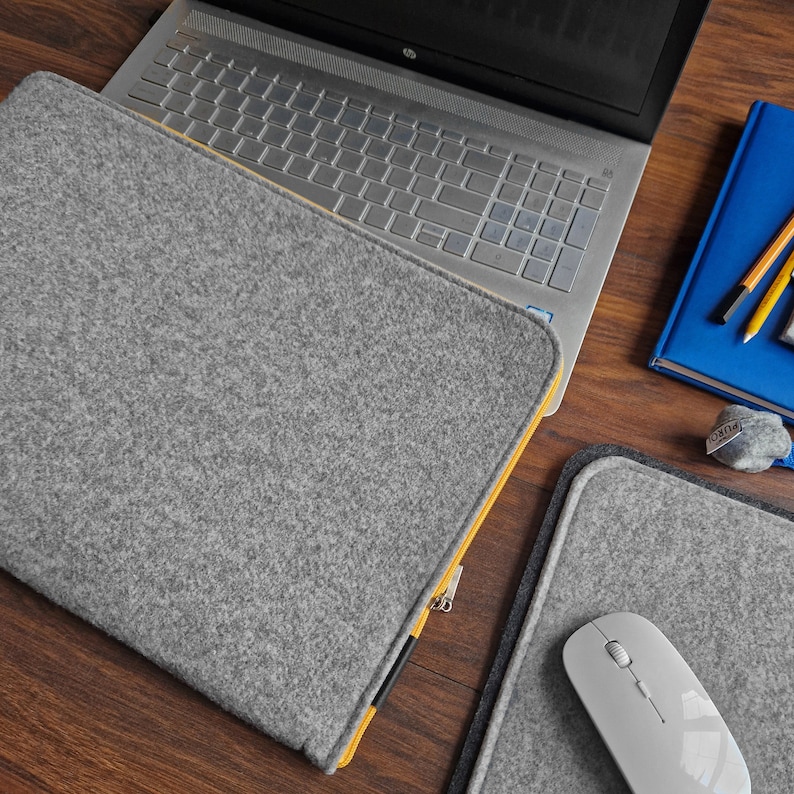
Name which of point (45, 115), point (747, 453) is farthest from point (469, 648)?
point (45, 115)

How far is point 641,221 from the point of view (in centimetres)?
55

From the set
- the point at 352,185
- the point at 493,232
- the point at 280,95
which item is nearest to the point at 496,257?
the point at 493,232

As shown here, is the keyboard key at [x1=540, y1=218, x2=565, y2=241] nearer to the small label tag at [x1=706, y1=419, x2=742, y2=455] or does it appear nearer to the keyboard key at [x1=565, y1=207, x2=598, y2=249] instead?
the keyboard key at [x1=565, y1=207, x2=598, y2=249]

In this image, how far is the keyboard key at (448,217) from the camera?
53cm

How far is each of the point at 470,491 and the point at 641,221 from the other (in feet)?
0.94

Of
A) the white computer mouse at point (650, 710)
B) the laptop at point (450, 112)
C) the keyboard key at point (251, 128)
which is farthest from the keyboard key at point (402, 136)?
the white computer mouse at point (650, 710)

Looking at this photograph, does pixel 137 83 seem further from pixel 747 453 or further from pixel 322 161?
pixel 747 453

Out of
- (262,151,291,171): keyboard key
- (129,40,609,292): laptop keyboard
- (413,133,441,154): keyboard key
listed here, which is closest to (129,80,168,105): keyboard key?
(129,40,609,292): laptop keyboard

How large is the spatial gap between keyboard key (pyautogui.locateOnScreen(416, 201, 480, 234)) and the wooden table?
11 cm

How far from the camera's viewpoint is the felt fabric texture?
36 cm

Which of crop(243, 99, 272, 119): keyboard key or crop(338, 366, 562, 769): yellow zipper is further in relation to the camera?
crop(243, 99, 272, 119): keyboard key

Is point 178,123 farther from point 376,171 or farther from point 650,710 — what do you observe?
point 650,710

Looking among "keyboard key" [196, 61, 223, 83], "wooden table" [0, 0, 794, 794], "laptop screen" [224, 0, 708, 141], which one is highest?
"laptop screen" [224, 0, 708, 141]

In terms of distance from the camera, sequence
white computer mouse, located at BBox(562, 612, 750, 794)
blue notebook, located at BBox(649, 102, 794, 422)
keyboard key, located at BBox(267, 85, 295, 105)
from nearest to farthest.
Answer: white computer mouse, located at BBox(562, 612, 750, 794)
blue notebook, located at BBox(649, 102, 794, 422)
keyboard key, located at BBox(267, 85, 295, 105)
